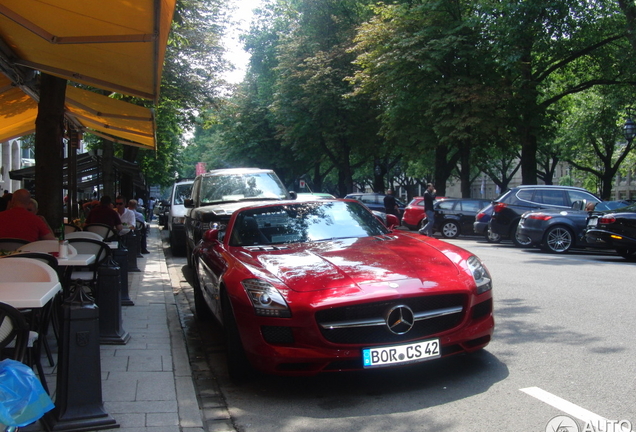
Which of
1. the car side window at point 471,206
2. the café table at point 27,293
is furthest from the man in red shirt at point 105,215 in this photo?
the car side window at point 471,206

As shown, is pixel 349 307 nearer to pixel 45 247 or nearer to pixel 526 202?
pixel 45 247

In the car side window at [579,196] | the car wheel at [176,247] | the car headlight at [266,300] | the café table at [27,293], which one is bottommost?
the car wheel at [176,247]

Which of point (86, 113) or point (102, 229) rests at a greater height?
point (86, 113)

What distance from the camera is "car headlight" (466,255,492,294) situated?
5309 mm

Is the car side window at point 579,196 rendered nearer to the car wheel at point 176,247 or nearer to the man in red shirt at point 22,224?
the car wheel at point 176,247

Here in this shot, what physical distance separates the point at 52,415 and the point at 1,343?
90 cm

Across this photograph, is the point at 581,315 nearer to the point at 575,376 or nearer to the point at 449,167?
the point at 575,376

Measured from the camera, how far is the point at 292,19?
45156 mm

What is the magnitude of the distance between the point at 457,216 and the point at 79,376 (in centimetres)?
2186

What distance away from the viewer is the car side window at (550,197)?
60.1 ft

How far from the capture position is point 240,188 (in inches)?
555

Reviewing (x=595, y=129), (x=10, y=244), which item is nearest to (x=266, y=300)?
(x=10, y=244)

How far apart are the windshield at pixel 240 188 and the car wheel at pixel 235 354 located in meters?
8.40

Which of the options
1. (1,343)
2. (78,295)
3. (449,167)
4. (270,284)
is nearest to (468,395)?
(270,284)
